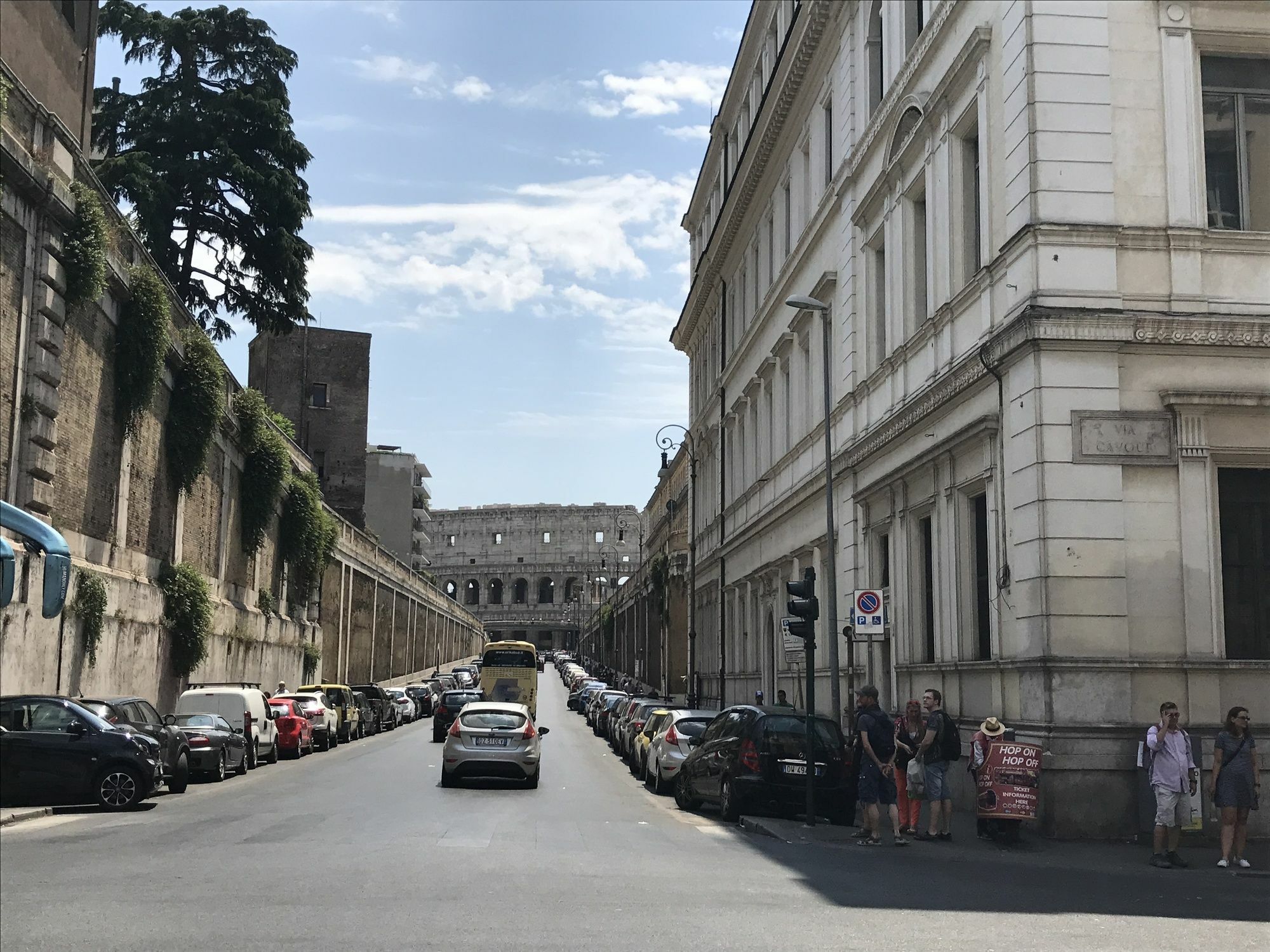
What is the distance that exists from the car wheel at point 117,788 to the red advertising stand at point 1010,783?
10.7 m

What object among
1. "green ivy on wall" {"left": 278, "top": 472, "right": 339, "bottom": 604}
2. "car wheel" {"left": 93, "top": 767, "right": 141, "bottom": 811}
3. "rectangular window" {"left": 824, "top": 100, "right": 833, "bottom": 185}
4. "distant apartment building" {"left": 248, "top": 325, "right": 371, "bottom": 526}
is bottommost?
"car wheel" {"left": 93, "top": 767, "right": 141, "bottom": 811}

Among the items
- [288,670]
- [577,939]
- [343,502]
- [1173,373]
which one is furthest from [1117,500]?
[343,502]

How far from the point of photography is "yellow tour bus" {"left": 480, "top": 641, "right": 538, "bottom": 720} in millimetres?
49812

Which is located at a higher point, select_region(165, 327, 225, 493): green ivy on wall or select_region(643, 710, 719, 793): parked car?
select_region(165, 327, 225, 493): green ivy on wall

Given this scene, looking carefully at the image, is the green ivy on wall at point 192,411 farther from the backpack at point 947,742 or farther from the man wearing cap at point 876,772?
the backpack at point 947,742

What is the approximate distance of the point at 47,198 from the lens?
24.4m

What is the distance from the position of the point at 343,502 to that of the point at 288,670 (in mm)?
40078

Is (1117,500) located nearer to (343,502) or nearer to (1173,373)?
(1173,373)

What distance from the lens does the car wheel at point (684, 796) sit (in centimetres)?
2152

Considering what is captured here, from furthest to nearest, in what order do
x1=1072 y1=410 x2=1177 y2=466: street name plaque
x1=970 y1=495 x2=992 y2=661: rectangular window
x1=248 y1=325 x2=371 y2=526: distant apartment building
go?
x1=248 y1=325 x2=371 y2=526: distant apartment building → x1=970 y1=495 x2=992 y2=661: rectangular window → x1=1072 y1=410 x2=1177 y2=466: street name plaque

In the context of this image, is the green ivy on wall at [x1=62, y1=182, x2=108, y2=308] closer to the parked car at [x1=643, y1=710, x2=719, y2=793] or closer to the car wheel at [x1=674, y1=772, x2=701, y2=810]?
the parked car at [x1=643, y1=710, x2=719, y2=793]

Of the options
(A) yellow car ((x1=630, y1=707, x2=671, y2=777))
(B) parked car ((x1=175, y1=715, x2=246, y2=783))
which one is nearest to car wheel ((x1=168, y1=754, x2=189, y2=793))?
(B) parked car ((x1=175, y1=715, x2=246, y2=783))

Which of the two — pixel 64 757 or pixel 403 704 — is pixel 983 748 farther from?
pixel 403 704

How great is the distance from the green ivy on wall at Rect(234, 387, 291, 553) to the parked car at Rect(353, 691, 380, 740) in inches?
243
